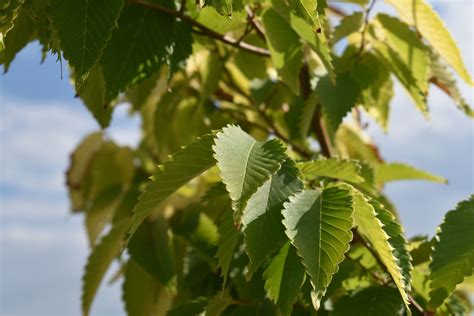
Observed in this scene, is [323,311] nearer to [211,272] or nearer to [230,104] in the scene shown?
[211,272]

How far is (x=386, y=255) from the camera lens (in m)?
0.81

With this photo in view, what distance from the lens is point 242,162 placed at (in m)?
0.79

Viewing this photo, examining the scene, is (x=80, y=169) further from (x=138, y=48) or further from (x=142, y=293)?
(x=138, y=48)

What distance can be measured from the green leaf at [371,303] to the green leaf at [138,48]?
0.39 meters

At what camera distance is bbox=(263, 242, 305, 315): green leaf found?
797 millimetres

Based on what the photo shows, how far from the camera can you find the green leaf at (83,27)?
78 cm

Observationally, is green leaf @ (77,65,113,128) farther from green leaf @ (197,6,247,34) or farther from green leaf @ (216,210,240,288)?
green leaf @ (216,210,240,288)

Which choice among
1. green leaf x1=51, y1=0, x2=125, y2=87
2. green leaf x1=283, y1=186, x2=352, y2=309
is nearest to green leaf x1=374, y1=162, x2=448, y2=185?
green leaf x1=283, y1=186, x2=352, y2=309

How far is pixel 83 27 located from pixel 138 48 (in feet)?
0.68

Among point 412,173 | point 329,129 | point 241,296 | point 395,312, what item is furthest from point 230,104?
point 395,312

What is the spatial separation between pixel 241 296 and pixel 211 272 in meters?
0.27

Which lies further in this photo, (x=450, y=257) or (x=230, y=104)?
(x=230, y=104)

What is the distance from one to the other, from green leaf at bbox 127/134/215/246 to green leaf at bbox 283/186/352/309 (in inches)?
4.3

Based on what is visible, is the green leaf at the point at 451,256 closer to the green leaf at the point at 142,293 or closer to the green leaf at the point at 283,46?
the green leaf at the point at 283,46
